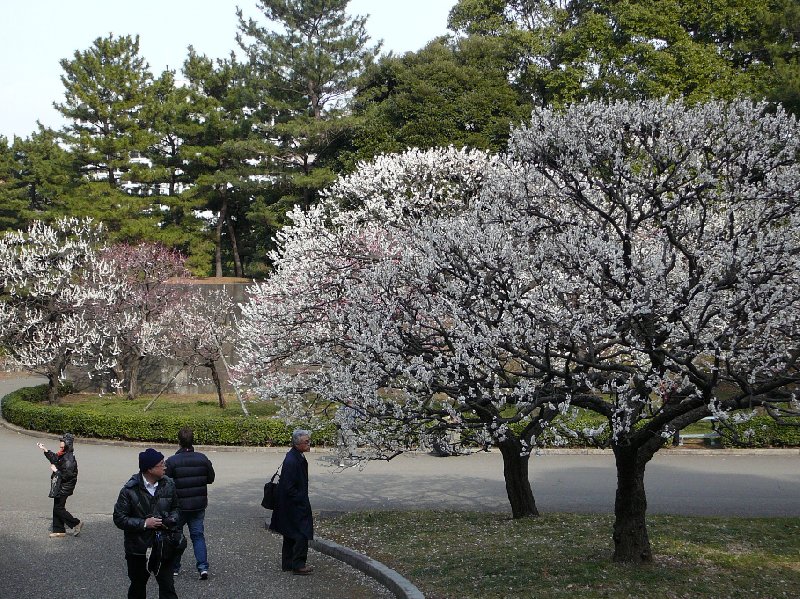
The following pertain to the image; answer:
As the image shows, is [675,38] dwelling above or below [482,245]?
above

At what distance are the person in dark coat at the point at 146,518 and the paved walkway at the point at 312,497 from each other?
1.50 meters

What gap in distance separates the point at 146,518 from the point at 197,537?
2640mm

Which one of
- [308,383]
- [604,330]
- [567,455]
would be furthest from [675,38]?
[604,330]

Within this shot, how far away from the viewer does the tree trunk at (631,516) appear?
8797 millimetres

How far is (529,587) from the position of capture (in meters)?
8.09

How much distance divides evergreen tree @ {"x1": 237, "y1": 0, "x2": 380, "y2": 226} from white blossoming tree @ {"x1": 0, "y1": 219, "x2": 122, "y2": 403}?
882cm

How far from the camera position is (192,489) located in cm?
955

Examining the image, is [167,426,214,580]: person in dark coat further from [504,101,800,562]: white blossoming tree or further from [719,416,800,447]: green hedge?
[719,416,800,447]: green hedge

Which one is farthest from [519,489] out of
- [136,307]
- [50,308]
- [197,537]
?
[136,307]

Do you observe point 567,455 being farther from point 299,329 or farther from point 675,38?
point 675,38

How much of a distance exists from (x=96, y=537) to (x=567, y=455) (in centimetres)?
1160

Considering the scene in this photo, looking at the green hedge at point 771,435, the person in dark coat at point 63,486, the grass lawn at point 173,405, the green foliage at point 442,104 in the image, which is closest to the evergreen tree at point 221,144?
the green foliage at point 442,104

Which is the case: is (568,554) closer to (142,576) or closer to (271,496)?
(271,496)

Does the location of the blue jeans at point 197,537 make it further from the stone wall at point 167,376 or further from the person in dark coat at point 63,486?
the stone wall at point 167,376
